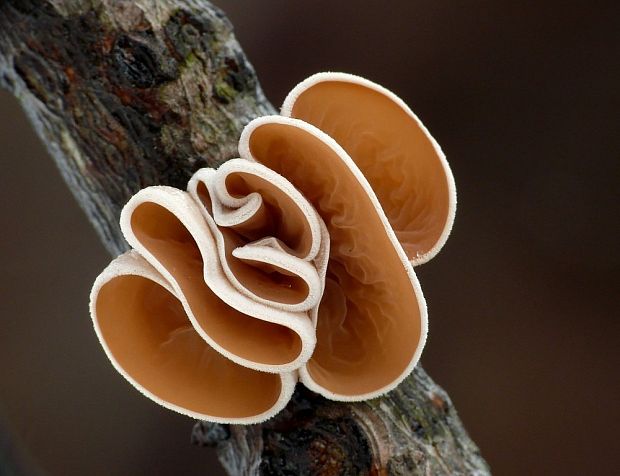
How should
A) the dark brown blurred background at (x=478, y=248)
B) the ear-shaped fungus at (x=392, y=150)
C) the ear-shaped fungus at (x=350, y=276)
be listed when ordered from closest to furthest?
the ear-shaped fungus at (x=350, y=276) < the ear-shaped fungus at (x=392, y=150) < the dark brown blurred background at (x=478, y=248)

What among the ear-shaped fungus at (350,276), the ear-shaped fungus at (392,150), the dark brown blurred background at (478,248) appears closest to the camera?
the ear-shaped fungus at (350,276)

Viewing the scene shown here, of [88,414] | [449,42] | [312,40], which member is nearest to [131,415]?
[88,414]

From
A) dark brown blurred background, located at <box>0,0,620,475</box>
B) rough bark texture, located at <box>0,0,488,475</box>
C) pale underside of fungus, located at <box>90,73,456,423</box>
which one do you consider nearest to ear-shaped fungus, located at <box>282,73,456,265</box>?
pale underside of fungus, located at <box>90,73,456,423</box>

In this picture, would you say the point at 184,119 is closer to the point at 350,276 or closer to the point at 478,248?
the point at 350,276

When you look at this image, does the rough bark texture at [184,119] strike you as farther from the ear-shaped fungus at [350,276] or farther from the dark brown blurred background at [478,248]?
the dark brown blurred background at [478,248]

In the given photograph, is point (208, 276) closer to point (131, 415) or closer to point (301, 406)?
point (301, 406)

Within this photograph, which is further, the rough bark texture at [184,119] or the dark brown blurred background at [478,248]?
the dark brown blurred background at [478,248]

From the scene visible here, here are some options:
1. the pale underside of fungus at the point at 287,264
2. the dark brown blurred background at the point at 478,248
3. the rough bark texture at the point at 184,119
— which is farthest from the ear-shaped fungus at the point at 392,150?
the dark brown blurred background at the point at 478,248
